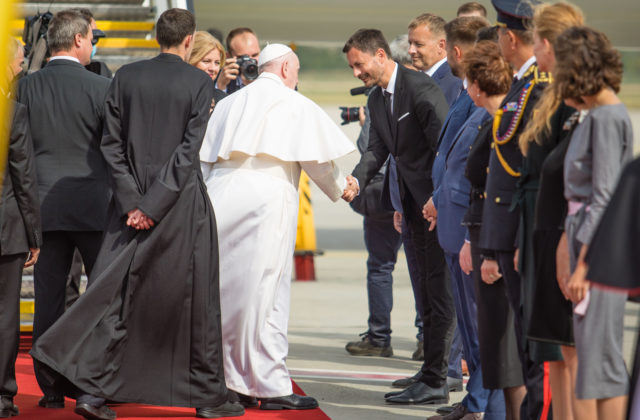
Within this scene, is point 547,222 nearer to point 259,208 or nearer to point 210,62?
point 259,208

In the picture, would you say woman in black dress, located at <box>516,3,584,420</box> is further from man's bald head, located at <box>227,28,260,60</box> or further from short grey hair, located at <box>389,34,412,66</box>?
man's bald head, located at <box>227,28,260,60</box>

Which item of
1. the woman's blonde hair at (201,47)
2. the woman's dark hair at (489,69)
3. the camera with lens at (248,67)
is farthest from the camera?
the camera with lens at (248,67)

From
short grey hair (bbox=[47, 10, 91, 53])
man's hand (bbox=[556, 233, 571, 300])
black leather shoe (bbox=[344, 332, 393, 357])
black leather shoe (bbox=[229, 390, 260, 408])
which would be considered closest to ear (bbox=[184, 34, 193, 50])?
short grey hair (bbox=[47, 10, 91, 53])

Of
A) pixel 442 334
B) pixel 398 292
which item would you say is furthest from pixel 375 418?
pixel 398 292

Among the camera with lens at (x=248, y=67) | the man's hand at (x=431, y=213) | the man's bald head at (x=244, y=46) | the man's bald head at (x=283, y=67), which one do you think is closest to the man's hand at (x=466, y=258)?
the man's hand at (x=431, y=213)

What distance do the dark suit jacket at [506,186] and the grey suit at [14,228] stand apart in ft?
7.30

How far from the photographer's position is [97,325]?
13.6 feet

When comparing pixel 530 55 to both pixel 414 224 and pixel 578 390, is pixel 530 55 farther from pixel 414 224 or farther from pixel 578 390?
pixel 414 224

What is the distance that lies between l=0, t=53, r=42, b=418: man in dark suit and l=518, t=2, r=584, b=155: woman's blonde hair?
242cm

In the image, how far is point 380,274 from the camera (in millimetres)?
6223

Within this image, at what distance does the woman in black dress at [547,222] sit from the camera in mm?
2973

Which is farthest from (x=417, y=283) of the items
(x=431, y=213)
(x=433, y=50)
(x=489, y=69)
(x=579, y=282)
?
(x=579, y=282)

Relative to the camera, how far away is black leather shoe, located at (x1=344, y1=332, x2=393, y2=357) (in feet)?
19.9

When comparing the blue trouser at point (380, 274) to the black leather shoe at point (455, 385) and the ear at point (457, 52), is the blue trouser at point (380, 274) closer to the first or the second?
the black leather shoe at point (455, 385)
